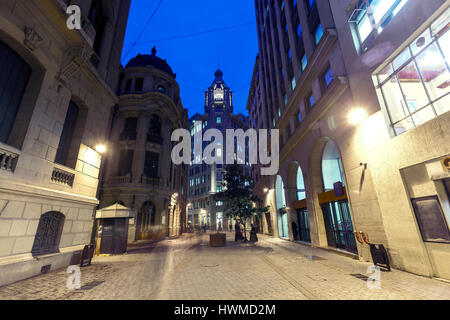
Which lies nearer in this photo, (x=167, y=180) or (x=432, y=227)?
(x=432, y=227)

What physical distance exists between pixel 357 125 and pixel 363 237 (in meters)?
5.39

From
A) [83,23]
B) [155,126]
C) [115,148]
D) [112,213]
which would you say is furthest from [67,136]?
[155,126]

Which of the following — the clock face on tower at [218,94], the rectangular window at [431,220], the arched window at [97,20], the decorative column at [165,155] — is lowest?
the rectangular window at [431,220]

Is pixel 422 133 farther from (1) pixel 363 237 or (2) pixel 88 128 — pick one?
(2) pixel 88 128

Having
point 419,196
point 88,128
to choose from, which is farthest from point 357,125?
point 88,128

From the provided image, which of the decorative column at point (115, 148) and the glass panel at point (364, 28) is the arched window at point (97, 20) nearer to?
the decorative column at point (115, 148)

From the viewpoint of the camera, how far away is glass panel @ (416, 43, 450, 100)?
6955 mm

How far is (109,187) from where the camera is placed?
2131cm

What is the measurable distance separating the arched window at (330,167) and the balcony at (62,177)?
53.0 ft

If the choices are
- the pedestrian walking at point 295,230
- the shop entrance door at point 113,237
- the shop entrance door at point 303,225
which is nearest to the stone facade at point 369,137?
the shop entrance door at point 303,225

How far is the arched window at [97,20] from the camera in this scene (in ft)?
41.2

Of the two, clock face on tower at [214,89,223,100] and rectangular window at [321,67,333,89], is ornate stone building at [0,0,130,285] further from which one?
clock face on tower at [214,89,223,100]

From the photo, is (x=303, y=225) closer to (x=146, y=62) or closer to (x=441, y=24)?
(x=441, y=24)
